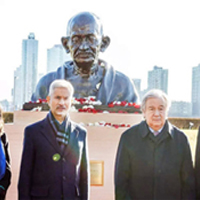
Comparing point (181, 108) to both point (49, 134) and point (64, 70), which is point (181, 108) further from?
point (49, 134)

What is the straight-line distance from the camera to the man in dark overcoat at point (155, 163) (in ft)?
8.21

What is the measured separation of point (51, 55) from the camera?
824 centimetres

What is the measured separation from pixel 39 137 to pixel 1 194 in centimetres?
58

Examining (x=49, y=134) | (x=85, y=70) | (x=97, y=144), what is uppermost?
(x=85, y=70)

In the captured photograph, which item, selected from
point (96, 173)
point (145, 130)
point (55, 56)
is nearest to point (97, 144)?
point (96, 173)

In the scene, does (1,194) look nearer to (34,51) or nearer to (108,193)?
(108,193)

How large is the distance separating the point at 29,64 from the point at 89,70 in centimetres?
411

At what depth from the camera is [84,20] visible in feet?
16.3

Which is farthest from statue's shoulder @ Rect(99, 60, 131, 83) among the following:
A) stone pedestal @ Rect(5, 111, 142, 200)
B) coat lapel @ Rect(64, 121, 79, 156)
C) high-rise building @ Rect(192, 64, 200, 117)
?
high-rise building @ Rect(192, 64, 200, 117)

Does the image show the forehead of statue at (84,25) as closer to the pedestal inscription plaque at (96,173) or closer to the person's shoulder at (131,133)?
the pedestal inscription plaque at (96,173)

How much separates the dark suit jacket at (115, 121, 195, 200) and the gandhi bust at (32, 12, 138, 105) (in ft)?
8.32

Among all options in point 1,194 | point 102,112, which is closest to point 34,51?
point 102,112

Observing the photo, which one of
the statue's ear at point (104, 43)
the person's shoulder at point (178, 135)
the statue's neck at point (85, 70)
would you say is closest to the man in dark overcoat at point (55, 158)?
the person's shoulder at point (178, 135)

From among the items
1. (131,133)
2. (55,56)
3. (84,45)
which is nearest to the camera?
(131,133)
